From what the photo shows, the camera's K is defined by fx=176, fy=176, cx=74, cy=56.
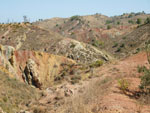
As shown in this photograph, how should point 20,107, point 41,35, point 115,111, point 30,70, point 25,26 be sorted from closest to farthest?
point 115,111, point 20,107, point 30,70, point 41,35, point 25,26

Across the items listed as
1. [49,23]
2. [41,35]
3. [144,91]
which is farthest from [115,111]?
[49,23]

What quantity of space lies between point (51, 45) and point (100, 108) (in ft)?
109

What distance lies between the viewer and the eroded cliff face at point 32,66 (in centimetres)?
2075


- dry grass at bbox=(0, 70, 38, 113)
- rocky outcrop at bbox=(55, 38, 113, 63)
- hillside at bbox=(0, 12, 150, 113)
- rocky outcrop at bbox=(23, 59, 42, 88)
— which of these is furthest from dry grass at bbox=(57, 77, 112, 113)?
rocky outcrop at bbox=(55, 38, 113, 63)

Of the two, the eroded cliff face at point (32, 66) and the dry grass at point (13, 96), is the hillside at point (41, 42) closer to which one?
the eroded cliff face at point (32, 66)

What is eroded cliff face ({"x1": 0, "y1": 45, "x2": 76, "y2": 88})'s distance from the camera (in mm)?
20755

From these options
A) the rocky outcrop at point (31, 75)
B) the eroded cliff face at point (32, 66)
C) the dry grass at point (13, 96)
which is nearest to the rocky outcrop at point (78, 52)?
the eroded cliff face at point (32, 66)

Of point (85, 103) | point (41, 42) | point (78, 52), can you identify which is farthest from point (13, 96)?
point (41, 42)

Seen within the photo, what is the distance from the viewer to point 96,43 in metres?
54.9

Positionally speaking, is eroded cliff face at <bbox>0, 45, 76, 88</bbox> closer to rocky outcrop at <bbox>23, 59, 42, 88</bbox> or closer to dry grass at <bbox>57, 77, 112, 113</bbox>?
rocky outcrop at <bbox>23, 59, 42, 88</bbox>

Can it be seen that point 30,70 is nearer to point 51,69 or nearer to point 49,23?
point 51,69

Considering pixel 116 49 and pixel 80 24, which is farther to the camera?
pixel 80 24

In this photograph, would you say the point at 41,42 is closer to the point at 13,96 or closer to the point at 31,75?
the point at 31,75

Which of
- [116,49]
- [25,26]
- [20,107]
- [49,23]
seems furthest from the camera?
[49,23]
